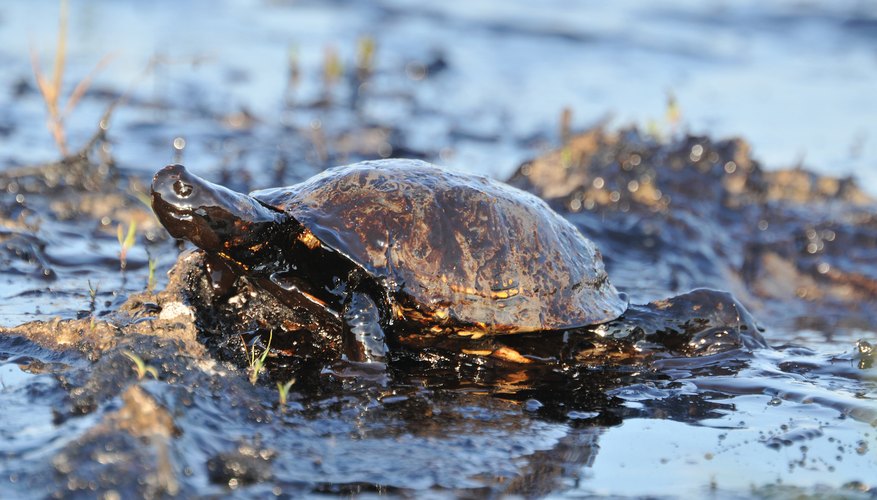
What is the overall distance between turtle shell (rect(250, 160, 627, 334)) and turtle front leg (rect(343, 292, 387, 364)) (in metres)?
0.13

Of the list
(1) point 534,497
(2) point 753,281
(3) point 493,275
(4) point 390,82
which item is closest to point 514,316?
(3) point 493,275

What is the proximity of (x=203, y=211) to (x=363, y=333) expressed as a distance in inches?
32.4

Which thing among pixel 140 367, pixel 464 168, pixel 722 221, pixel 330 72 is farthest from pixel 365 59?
pixel 140 367

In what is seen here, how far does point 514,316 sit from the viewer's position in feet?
12.9

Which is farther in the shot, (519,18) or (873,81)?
(519,18)

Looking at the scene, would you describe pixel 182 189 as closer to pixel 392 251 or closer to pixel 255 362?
pixel 255 362

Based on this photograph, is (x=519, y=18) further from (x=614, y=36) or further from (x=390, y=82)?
(x=390, y=82)

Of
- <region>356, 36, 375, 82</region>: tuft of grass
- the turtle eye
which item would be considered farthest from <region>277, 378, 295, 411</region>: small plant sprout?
<region>356, 36, 375, 82</region>: tuft of grass

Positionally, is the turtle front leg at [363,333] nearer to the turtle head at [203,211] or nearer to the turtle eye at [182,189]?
the turtle head at [203,211]

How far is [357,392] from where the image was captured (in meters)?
3.69

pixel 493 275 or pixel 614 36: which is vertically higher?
pixel 614 36

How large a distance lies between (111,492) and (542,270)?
6.96 ft

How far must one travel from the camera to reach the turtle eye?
3.56 metres

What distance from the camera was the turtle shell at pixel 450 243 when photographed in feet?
12.5
